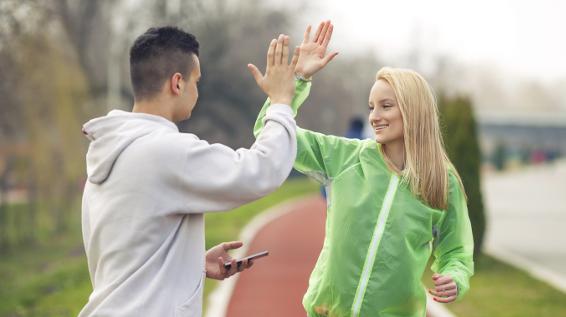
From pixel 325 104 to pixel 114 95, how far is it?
23056 millimetres

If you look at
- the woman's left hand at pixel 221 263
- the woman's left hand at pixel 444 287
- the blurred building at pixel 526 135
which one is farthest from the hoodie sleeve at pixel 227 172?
the blurred building at pixel 526 135

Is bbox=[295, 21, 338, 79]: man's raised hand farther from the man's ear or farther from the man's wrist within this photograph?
the man's ear

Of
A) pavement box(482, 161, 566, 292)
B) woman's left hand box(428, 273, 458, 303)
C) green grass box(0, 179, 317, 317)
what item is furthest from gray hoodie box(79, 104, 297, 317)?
pavement box(482, 161, 566, 292)

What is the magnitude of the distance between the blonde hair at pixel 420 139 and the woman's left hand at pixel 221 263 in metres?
0.78

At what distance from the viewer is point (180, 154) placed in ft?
8.79

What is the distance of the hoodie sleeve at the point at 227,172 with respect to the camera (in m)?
2.68

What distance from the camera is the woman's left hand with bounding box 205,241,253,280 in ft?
10.6

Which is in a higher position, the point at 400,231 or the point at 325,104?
the point at 400,231

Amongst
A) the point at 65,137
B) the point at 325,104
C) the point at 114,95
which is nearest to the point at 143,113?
the point at 65,137

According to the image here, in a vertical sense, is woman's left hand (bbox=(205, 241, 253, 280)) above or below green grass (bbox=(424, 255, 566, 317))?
above

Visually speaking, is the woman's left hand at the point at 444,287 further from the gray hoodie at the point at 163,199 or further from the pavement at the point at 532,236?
the pavement at the point at 532,236

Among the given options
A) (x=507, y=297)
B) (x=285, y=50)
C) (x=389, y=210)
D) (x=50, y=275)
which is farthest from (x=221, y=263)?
(x=50, y=275)

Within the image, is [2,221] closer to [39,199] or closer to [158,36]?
[39,199]

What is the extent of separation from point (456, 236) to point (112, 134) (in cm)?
159
